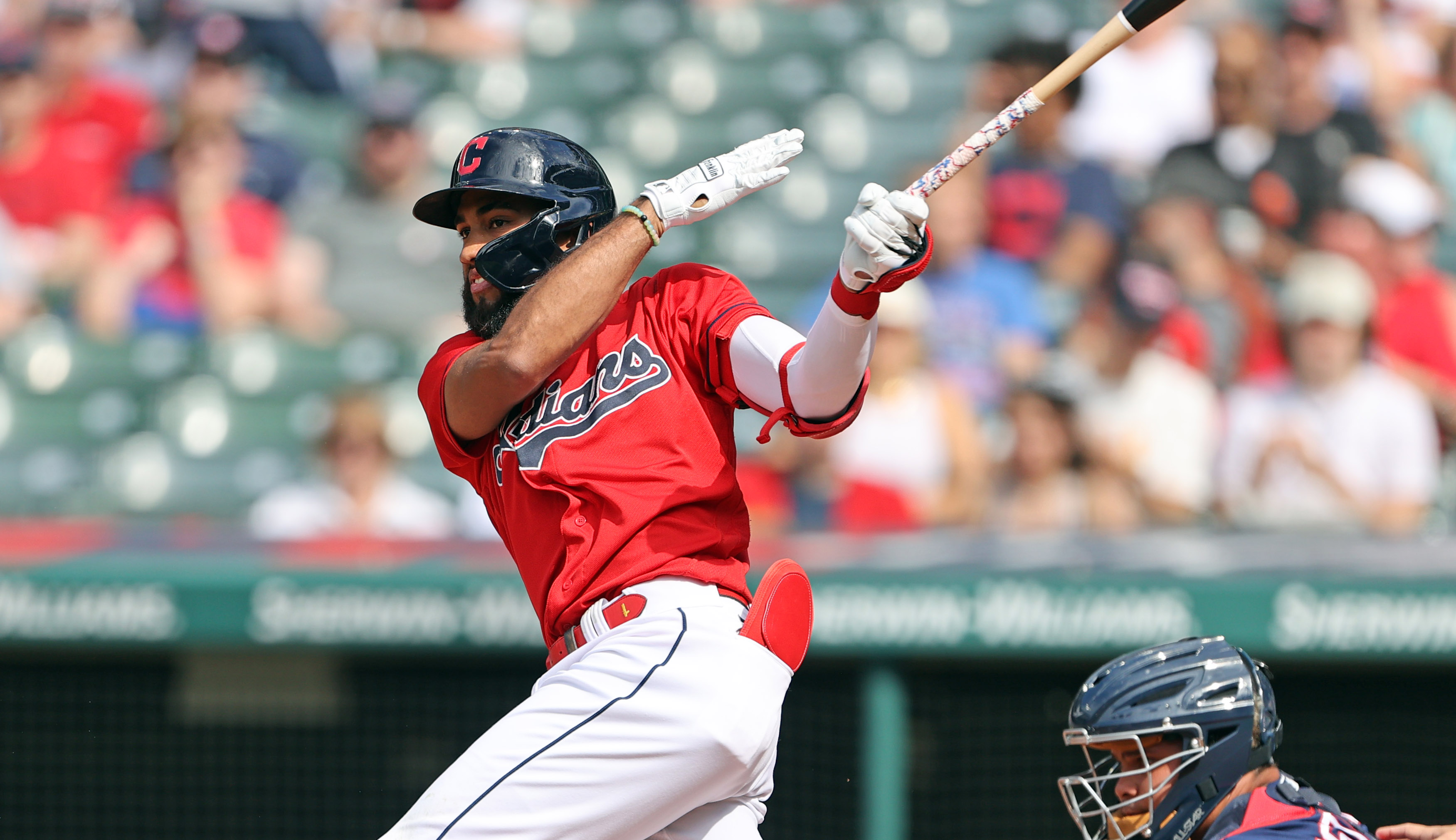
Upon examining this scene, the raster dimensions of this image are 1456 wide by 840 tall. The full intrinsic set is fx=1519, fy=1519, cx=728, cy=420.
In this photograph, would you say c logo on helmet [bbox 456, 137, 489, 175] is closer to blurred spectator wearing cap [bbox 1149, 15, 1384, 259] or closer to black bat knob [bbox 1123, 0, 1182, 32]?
black bat knob [bbox 1123, 0, 1182, 32]

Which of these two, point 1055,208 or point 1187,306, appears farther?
point 1055,208

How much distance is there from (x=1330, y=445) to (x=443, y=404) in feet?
11.9

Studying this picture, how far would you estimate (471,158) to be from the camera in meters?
2.51

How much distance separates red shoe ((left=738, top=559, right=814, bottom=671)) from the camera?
220cm

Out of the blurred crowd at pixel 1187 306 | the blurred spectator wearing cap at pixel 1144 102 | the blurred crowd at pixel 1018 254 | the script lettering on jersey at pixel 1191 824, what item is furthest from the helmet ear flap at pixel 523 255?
the blurred spectator wearing cap at pixel 1144 102

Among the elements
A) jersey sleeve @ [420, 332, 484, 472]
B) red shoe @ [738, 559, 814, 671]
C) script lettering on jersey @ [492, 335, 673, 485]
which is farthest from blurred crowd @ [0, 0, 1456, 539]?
red shoe @ [738, 559, 814, 671]

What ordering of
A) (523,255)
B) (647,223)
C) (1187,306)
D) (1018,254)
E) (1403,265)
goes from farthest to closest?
1. (1018,254)
2. (1403,265)
3. (1187,306)
4. (523,255)
5. (647,223)

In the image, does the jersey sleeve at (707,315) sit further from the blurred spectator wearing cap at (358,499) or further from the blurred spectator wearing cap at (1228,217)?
the blurred spectator wearing cap at (1228,217)

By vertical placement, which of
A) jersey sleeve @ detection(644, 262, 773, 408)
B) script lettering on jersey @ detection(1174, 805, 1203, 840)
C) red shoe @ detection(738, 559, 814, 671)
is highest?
jersey sleeve @ detection(644, 262, 773, 408)

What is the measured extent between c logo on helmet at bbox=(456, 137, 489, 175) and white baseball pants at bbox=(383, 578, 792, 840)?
2.72 ft

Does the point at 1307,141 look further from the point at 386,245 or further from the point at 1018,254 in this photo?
the point at 386,245

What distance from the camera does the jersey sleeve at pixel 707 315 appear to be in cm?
233

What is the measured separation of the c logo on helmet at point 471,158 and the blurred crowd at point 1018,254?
2.38 m

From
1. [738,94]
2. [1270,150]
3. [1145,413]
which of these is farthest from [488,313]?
[738,94]
